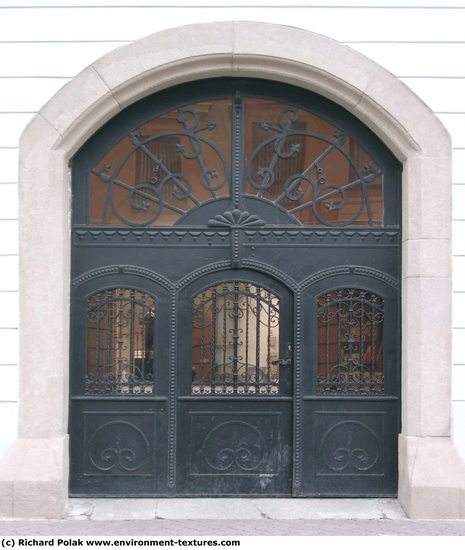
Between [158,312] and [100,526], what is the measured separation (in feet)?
6.58

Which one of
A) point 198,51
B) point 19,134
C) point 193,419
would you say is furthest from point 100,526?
point 198,51

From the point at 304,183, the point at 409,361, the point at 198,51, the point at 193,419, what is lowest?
the point at 193,419

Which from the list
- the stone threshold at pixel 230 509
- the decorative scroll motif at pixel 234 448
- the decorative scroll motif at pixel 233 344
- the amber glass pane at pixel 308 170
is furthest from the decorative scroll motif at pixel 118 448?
the amber glass pane at pixel 308 170

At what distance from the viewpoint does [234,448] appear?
29.2 feet

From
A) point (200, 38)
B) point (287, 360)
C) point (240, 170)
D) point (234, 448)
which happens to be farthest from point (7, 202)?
point (234, 448)

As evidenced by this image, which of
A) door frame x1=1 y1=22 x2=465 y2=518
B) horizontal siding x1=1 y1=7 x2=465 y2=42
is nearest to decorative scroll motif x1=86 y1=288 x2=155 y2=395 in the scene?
door frame x1=1 y1=22 x2=465 y2=518

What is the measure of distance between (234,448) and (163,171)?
2.69 m

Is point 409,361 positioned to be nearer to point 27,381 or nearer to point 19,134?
point 27,381

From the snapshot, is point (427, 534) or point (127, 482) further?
point (127, 482)

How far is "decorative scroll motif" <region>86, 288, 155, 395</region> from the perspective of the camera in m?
8.86

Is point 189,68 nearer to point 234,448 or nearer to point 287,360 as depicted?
point 287,360

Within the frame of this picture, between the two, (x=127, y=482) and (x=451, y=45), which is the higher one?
(x=451, y=45)

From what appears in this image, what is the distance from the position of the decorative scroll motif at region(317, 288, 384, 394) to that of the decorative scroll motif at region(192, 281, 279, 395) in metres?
0.46

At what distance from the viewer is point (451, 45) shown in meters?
8.59
